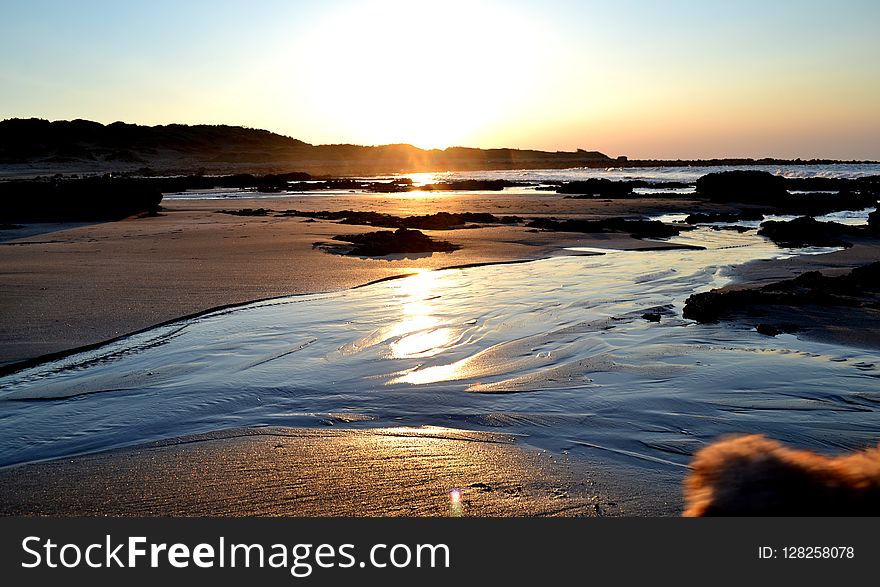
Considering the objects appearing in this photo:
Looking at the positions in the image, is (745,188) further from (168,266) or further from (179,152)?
(179,152)

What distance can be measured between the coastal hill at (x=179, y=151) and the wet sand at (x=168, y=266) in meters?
57.8

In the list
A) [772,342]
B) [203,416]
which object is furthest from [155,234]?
[772,342]

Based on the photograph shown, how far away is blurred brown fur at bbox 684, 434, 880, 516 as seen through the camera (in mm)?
1768

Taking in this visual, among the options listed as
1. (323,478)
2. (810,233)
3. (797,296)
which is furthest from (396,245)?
(323,478)

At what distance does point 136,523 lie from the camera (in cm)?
238

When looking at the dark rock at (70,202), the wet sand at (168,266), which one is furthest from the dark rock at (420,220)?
the dark rock at (70,202)

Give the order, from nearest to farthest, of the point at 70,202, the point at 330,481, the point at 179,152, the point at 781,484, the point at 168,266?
the point at 781,484
the point at 330,481
the point at 168,266
the point at 70,202
the point at 179,152

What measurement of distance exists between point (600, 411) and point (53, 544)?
10.9ft

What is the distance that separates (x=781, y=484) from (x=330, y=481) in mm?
2218

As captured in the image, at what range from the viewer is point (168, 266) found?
10.8 m

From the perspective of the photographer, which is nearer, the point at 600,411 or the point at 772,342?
the point at 600,411

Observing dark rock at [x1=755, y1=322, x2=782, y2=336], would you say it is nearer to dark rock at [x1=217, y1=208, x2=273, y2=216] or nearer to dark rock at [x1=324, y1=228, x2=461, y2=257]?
dark rock at [x1=324, y1=228, x2=461, y2=257]

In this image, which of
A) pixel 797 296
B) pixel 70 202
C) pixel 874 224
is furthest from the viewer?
pixel 70 202

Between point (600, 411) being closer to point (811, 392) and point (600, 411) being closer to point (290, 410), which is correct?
point (811, 392)
